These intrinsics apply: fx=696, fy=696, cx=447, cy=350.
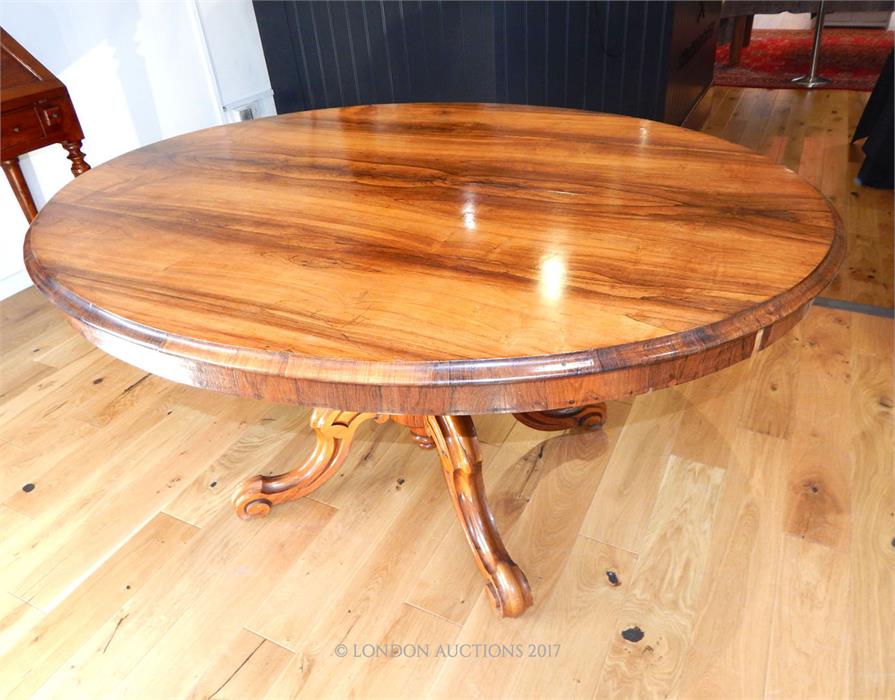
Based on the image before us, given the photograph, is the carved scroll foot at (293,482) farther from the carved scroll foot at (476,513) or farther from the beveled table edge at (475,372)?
the beveled table edge at (475,372)

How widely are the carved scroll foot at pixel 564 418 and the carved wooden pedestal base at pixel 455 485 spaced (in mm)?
266

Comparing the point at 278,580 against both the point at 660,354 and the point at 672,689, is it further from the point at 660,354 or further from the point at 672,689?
the point at 660,354

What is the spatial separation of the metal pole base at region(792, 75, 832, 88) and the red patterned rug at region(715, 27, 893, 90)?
38 mm

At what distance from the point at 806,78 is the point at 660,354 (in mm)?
4154

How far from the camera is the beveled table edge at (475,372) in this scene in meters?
0.66

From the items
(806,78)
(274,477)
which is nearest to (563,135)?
(274,477)

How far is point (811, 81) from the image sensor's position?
13.0 ft

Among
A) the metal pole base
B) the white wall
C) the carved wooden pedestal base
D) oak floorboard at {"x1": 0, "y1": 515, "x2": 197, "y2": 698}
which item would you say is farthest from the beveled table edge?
the metal pole base

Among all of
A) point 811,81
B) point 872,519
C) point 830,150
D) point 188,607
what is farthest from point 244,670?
point 811,81

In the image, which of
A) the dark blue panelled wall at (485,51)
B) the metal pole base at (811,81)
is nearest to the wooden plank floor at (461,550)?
the dark blue panelled wall at (485,51)

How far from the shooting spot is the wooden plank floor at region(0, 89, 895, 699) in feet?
3.44

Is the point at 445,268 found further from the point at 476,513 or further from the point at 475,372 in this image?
the point at 476,513

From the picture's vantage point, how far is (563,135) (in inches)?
50.1

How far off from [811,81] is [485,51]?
2.52 m
